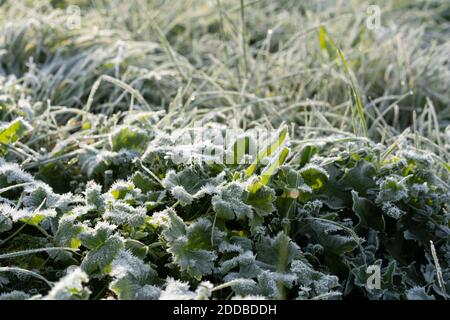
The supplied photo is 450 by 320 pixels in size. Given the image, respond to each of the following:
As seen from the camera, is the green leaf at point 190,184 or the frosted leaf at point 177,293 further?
the green leaf at point 190,184

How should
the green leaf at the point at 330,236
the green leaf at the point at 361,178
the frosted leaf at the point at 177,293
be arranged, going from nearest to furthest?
the frosted leaf at the point at 177,293 → the green leaf at the point at 330,236 → the green leaf at the point at 361,178

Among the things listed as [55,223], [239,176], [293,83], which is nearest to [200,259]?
[239,176]

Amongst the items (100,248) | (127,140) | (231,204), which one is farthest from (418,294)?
(127,140)

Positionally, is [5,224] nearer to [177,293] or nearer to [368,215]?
[177,293]

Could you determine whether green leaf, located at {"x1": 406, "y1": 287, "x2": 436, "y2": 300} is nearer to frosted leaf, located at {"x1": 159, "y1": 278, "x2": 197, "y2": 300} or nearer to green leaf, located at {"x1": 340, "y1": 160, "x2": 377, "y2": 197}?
green leaf, located at {"x1": 340, "y1": 160, "x2": 377, "y2": 197}

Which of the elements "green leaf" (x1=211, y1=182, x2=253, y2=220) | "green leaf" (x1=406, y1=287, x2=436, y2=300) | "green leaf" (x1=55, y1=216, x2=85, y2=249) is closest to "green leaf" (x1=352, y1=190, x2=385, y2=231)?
"green leaf" (x1=406, y1=287, x2=436, y2=300)

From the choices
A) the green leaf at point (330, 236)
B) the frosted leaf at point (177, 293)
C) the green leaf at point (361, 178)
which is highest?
the green leaf at point (361, 178)

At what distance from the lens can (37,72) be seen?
2.47 m

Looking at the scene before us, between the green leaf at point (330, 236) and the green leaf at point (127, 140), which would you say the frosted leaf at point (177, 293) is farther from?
the green leaf at point (127, 140)

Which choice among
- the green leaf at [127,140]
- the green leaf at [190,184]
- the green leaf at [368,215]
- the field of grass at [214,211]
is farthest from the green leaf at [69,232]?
the green leaf at [368,215]

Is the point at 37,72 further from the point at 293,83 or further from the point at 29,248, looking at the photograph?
the point at 29,248

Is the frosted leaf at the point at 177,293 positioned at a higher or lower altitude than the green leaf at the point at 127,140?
lower
